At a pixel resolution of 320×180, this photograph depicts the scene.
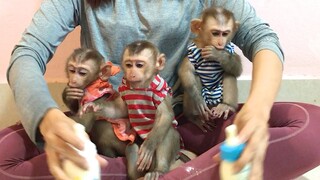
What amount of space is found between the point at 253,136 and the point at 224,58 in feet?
1.49

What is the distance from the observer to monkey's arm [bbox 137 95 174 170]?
1134 mm

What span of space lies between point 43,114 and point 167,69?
0.51m

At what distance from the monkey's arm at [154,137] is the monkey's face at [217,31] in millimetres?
248

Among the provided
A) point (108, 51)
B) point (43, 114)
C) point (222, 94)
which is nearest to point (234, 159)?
point (43, 114)

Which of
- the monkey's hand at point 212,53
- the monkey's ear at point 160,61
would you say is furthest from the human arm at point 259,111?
the monkey's ear at point 160,61

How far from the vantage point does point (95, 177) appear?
75 centimetres

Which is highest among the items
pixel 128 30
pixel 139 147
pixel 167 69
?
pixel 128 30

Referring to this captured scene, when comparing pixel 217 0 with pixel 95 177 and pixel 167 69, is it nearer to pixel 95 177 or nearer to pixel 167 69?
pixel 167 69

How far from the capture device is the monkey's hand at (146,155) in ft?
3.72

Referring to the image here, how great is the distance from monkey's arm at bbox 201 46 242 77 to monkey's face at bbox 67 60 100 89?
0.30 meters

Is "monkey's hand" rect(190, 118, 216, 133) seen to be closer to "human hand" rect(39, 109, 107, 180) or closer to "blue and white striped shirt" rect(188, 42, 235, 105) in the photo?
"blue and white striped shirt" rect(188, 42, 235, 105)

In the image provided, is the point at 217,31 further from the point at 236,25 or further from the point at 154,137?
the point at 154,137

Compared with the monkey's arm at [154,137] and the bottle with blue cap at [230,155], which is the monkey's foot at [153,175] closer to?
the monkey's arm at [154,137]

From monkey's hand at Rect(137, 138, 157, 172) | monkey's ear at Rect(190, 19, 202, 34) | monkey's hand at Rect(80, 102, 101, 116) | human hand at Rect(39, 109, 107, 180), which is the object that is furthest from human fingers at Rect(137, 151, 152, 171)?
monkey's ear at Rect(190, 19, 202, 34)
